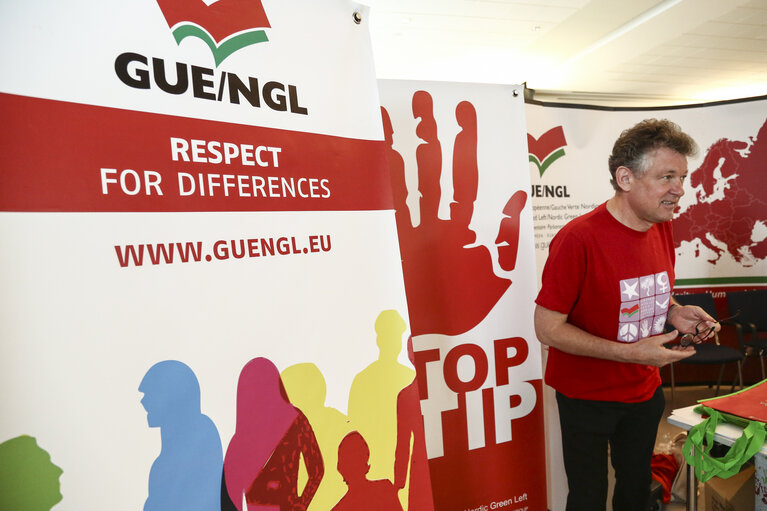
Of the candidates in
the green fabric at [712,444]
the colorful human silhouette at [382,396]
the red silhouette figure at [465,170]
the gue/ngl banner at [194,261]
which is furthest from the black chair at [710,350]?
the gue/ngl banner at [194,261]

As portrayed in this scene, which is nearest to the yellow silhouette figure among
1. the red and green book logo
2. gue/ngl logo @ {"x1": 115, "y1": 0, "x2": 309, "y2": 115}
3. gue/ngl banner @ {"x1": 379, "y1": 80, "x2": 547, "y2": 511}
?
gue/ngl logo @ {"x1": 115, "y1": 0, "x2": 309, "y2": 115}

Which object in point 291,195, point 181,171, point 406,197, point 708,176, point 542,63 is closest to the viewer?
point 181,171

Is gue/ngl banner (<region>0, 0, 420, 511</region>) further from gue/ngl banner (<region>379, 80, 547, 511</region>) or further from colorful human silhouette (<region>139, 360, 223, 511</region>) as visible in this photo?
gue/ngl banner (<region>379, 80, 547, 511</region>)

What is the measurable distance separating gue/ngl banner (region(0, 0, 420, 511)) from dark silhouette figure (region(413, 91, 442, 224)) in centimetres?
58

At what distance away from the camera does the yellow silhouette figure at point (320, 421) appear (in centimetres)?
90

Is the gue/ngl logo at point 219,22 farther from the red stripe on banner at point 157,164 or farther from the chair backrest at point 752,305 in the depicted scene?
the chair backrest at point 752,305

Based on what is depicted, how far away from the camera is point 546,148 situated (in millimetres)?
2443

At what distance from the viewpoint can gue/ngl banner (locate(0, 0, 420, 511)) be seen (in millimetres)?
604

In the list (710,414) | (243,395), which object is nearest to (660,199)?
(710,414)

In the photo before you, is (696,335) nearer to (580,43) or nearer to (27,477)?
(27,477)

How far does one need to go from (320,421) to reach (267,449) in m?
0.13

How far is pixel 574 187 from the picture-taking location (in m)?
2.57

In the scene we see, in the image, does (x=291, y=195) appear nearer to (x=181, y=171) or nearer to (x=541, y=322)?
(x=181, y=171)

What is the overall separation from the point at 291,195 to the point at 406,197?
2.70 ft
